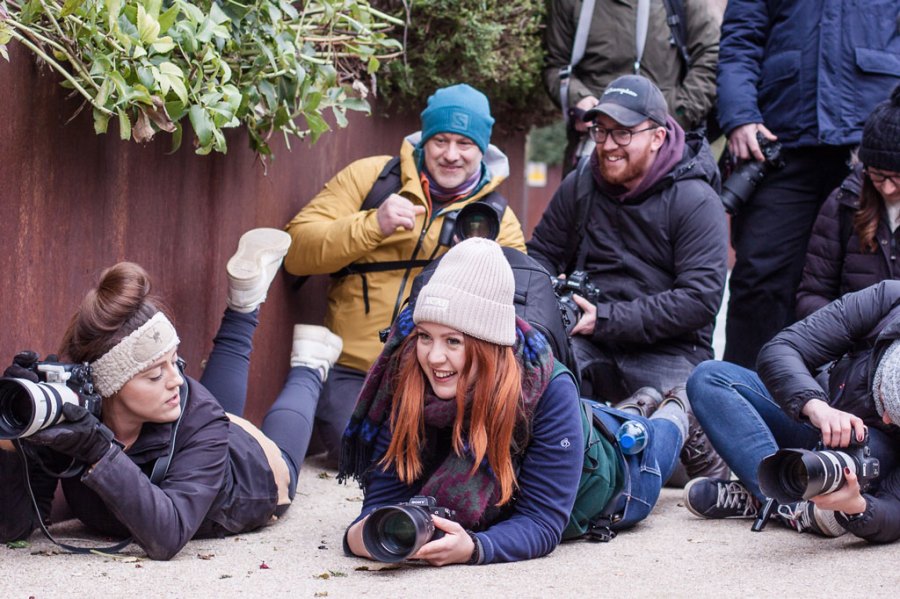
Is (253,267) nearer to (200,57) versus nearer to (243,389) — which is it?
(243,389)

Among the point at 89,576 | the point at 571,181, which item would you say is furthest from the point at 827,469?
the point at 571,181

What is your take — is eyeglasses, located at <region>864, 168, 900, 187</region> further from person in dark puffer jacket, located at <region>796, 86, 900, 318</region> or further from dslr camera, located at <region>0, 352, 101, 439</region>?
dslr camera, located at <region>0, 352, 101, 439</region>

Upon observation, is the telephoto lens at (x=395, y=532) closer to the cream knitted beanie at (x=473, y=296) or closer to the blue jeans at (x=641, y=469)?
the cream knitted beanie at (x=473, y=296)

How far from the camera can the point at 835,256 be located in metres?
5.21

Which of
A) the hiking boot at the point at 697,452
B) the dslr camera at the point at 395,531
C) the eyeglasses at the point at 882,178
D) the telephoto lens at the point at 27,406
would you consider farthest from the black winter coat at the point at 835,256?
the telephoto lens at the point at 27,406

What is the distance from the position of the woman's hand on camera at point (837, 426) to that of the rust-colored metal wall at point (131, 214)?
7.61 feet

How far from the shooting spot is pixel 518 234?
5.59m

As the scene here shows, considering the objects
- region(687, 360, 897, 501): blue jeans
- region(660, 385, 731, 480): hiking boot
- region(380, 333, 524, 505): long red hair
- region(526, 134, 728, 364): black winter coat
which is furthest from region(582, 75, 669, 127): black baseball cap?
region(380, 333, 524, 505): long red hair

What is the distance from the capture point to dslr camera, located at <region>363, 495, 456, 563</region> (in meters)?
3.48

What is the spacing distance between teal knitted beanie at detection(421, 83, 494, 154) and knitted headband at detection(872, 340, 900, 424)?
216cm

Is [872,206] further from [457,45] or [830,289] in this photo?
[457,45]

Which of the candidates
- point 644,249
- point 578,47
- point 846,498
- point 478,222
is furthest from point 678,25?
point 846,498

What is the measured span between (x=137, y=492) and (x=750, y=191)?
129 inches

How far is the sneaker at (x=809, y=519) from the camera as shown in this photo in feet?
13.4
